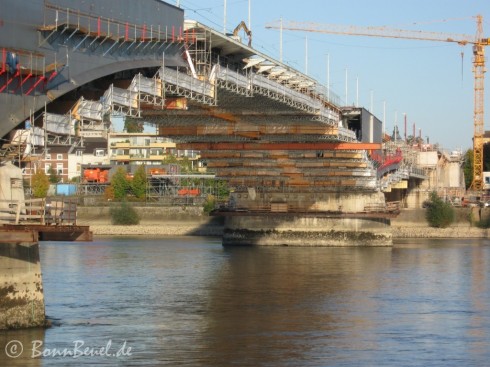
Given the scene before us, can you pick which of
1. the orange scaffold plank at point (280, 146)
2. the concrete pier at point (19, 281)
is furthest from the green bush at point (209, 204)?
the concrete pier at point (19, 281)

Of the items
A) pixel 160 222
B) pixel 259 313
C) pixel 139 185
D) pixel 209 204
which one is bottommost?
pixel 259 313

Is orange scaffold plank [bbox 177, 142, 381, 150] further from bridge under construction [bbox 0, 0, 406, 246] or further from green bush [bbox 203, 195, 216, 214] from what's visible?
green bush [bbox 203, 195, 216, 214]

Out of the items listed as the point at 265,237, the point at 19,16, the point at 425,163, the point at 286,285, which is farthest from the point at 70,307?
the point at 425,163

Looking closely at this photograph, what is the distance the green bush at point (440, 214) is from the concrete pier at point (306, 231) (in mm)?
36198

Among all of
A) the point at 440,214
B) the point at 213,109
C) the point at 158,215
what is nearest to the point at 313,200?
the point at 440,214

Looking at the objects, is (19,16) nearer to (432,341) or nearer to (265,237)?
(432,341)

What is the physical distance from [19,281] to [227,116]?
4499 centimetres

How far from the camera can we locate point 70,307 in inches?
1999

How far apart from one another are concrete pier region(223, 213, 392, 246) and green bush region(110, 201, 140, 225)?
135ft

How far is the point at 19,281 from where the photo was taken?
40.6 metres

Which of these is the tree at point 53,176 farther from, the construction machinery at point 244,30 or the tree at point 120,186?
the construction machinery at point 244,30

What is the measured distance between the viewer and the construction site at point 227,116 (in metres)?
45.7

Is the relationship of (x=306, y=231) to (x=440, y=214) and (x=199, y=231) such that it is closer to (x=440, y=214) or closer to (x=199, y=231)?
(x=199, y=231)

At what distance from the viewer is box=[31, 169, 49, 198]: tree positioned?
156375 mm
